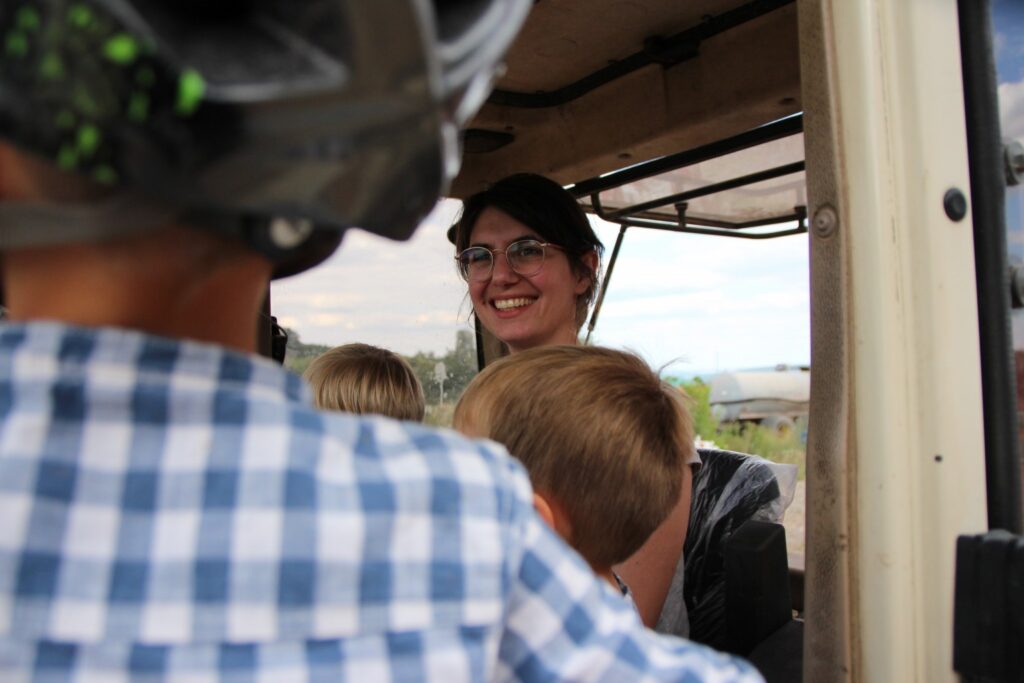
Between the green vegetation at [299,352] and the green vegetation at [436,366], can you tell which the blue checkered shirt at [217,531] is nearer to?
the green vegetation at [436,366]

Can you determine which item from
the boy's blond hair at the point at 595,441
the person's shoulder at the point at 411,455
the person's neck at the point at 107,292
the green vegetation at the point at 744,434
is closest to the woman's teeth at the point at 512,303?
the boy's blond hair at the point at 595,441

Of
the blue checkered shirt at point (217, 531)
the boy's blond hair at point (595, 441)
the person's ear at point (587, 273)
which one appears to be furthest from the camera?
the person's ear at point (587, 273)

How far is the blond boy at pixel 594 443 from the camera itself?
4.48ft

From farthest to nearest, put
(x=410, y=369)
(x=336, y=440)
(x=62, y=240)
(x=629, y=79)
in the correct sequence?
(x=410, y=369), (x=629, y=79), (x=336, y=440), (x=62, y=240)

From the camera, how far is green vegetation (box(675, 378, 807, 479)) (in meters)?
12.1

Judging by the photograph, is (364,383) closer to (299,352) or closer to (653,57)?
(299,352)

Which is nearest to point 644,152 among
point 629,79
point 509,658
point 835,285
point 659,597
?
point 629,79

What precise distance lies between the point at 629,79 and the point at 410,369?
1150 millimetres

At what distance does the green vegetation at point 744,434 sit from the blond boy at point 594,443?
9465mm

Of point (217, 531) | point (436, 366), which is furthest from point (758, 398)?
point (217, 531)

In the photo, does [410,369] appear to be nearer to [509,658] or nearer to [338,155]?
[509,658]

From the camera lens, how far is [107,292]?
64cm

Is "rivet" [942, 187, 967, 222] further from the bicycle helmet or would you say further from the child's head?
the child's head

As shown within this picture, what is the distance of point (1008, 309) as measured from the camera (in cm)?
122
